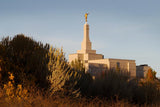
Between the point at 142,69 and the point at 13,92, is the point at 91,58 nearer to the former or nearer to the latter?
the point at 142,69

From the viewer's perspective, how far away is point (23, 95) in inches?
444

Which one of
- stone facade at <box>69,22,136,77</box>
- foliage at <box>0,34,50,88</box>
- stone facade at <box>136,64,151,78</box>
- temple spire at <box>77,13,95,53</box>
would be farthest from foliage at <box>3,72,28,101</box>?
stone facade at <box>136,64,151,78</box>

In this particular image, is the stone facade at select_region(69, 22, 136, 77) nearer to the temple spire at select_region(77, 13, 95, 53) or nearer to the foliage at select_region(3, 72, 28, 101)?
the temple spire at select_region(77, 13, 95, 53)

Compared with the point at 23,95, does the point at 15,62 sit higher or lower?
higher

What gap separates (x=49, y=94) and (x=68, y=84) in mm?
1290

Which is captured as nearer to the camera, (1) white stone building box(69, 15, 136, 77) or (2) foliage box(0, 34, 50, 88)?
(2) foliage box(0, 34, 50, 88)

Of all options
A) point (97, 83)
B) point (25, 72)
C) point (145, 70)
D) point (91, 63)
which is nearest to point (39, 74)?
point (25, 72)

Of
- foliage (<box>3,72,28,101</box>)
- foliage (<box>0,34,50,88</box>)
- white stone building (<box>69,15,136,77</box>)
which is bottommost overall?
foliage (<box>3,72,28,101</box>)

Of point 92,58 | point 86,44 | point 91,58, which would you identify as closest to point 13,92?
point 86,44

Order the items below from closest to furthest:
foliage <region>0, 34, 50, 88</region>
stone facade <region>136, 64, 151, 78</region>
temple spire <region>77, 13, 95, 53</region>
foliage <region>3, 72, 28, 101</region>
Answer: foliage <region>3, 72, 28, 101</region>
foliage <region>0, 34, 50, 88</region>
temple spire <region>77, 13, 95, 53</region>
stone facade <region>136, 64, 151, 78</region>

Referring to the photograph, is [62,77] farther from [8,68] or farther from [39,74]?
[8,68]

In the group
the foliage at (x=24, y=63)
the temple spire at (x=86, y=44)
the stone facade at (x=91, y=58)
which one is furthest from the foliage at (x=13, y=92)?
the temple spire at (x=86, y=44)

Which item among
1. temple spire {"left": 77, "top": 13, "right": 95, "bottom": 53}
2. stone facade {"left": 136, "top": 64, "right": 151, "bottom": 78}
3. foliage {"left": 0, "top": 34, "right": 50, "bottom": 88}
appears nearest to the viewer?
foliage {"left": 0, "top": 34, "right": 50, "bottom": 88}

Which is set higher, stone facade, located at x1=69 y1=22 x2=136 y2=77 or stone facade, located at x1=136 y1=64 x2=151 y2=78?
stone facade, located at x1=69 y1=22 x2=136 y2=77
